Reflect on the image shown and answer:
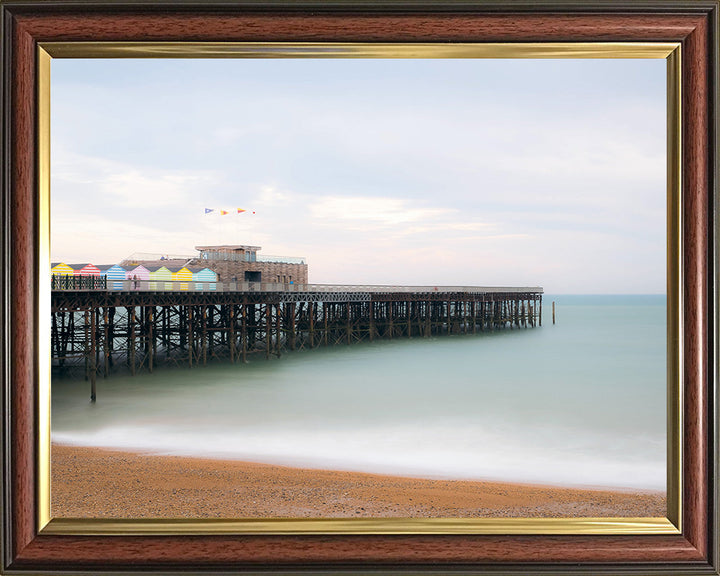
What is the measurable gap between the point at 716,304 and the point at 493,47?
163cm

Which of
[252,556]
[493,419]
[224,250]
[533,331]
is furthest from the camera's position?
[533,331]

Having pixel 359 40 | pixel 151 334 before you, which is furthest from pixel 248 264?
pixel 359 40

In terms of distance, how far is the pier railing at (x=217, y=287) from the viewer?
16.0 m

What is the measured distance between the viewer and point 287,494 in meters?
7.67

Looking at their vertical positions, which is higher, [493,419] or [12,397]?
[12,397]

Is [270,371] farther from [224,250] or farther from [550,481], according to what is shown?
[550,481]

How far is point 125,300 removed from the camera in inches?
762

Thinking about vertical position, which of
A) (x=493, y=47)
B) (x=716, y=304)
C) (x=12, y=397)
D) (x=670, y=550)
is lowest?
(x=670, y=550)

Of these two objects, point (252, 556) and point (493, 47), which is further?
point (493, 47)

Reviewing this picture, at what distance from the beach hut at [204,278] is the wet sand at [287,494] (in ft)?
44.8

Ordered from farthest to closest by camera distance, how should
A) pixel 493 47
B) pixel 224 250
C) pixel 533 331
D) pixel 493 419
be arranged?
1. pixel 533 331
2. pixel 224 250
3. pixel 493 419
4. pixel 493 47

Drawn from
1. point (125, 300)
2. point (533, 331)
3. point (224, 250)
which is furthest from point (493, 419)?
point (533, 331)

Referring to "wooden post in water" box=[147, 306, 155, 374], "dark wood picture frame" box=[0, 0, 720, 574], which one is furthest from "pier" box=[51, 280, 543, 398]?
"dark wood picture frame" box=[0, 0, 720, 574]

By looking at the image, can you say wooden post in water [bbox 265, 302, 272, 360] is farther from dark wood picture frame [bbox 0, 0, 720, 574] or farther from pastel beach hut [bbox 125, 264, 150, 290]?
dark wood picture frame [bbox 0, 0, 720, 574]
